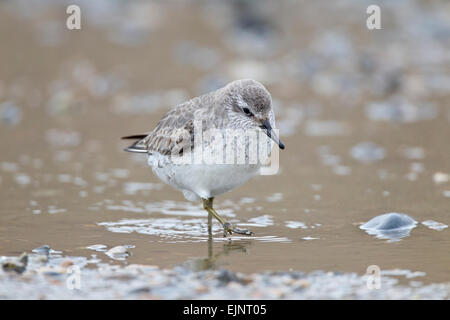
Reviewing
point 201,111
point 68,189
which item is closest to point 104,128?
point 68,189

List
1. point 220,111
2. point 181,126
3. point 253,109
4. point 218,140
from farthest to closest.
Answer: point 181,126
point 220,111
point 253,109
point 218,140

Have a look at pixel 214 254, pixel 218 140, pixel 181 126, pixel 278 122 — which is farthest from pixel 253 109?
pixel 278 122

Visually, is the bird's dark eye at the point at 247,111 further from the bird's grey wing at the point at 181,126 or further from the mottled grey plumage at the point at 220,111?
the bird's grey wing at the point at 181,126

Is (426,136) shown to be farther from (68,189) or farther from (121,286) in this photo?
(121,286)

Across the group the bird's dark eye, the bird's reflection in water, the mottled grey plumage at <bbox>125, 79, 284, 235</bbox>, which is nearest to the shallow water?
the bird's reflection in water

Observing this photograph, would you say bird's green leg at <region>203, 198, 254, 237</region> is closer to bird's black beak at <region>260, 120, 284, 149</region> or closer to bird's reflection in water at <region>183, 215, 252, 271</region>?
bird's reflection in water at <region>183, 215, 252, 271</region>

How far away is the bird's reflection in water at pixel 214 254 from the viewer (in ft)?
20.0

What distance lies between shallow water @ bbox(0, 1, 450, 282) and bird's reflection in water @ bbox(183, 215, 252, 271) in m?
0.02

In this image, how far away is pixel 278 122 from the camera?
11.5 metres

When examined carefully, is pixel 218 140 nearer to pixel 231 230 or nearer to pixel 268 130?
pixel 268 130

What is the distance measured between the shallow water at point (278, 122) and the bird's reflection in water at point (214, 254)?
0.7 inches

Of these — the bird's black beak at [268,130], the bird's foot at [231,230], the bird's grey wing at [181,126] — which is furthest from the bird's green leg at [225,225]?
the bird's black beak at [268,130]

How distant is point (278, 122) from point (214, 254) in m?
5.29
